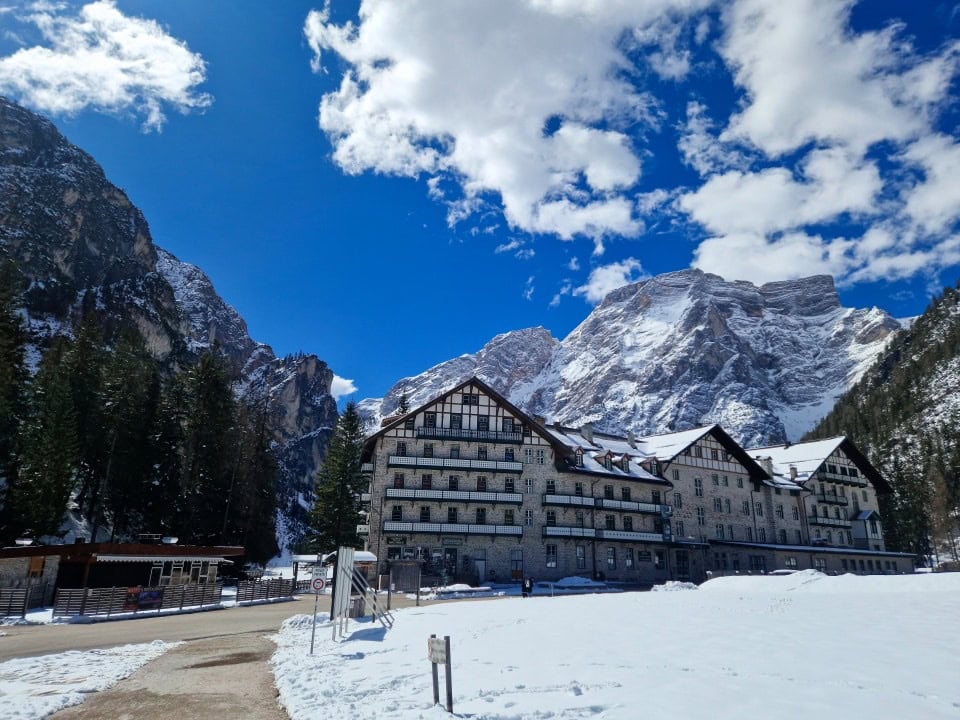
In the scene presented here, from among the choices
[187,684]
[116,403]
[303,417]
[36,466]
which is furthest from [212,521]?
[303,417]

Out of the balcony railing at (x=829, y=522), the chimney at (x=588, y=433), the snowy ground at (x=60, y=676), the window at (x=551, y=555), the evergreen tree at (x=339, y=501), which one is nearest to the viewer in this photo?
the snowy ground at (x=60, y=676)

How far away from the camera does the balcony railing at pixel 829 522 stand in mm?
72175

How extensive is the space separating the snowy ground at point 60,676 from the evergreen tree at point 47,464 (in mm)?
30283

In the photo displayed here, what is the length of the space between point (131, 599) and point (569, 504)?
37186 millimetres

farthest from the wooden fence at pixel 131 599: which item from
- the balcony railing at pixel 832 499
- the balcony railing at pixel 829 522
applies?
the balcony railing at pixel 832 499

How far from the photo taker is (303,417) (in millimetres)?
183500

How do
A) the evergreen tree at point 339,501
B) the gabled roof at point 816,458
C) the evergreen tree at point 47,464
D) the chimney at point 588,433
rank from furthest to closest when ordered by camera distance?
the gabled roof at point 816,458, the chimney at point 588,433, the evergreen tree at point 339,501, the evergreen tree at point 47,464

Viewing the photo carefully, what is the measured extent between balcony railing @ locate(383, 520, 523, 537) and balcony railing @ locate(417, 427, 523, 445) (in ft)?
26.0

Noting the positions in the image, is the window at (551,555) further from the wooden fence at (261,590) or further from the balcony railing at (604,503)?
the wooden fence at (261,590)

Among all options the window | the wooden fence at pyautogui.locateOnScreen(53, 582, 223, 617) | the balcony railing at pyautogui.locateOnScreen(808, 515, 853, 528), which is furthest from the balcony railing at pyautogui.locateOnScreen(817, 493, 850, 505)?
the wooden fence at pyautogui.locateOnScreen(53, 582, 223, 617)

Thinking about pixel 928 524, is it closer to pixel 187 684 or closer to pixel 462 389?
pixel 462 389

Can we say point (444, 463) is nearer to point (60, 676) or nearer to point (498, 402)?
point (498, 402)

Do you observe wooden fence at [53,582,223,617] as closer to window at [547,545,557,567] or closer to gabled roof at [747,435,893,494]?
window at [547,545,557,567]

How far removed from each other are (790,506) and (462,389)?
137 ft
